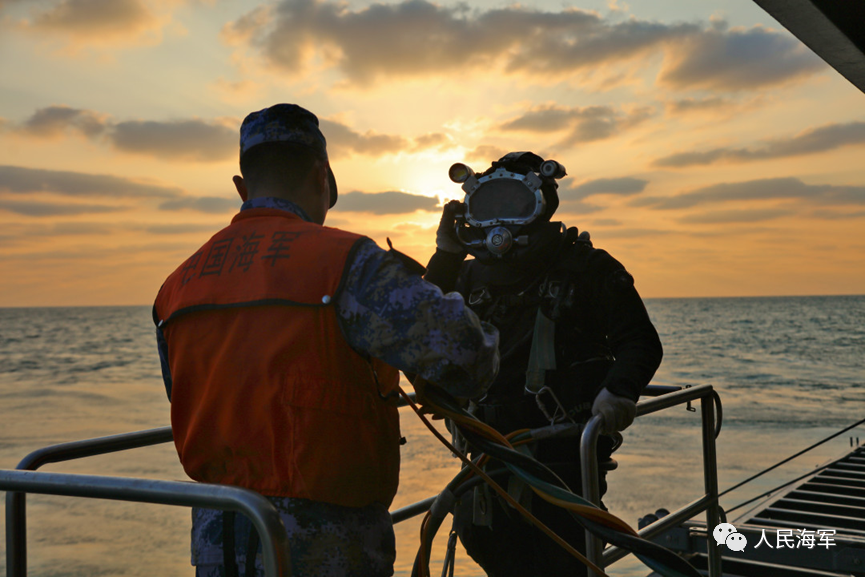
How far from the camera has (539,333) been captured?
2338 millimetres

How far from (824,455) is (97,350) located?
34.6m

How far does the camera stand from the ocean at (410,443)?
7047 mm

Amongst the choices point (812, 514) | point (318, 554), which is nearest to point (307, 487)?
point (318, 554)

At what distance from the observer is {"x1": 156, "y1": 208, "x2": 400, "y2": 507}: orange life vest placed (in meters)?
1.38

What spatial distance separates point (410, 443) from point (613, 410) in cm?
916

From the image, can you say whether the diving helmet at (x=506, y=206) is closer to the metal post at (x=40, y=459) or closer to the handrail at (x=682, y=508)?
the handrail at (x=682, y=508)

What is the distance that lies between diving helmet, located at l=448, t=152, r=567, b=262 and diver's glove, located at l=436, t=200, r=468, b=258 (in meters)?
0.02

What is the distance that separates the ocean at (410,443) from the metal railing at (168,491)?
3847 millimetres

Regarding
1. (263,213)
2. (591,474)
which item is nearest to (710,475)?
(591,474)

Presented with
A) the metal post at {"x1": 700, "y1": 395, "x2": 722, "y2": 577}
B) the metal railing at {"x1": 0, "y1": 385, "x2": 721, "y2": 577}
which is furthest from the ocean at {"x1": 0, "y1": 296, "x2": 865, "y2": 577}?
the metal railing at {"x1": 0, "y1": 385, "x2": 721, "y2": 577}

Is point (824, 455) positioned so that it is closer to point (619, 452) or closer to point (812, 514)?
point (619, 452)
